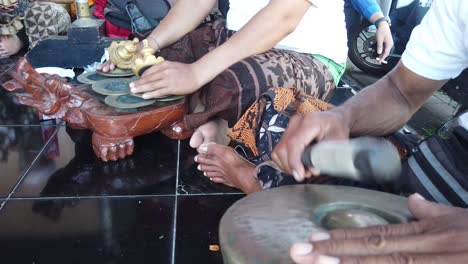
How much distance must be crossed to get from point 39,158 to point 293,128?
1278mm

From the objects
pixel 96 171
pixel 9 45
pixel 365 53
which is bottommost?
pixel 365 53

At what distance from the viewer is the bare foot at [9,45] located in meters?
3.38

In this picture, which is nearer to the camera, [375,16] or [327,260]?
[327,260]

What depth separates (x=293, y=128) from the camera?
1034mm

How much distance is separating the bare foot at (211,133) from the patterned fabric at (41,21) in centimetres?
217

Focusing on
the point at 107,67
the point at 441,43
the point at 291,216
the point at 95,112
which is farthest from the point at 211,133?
the point at 291,216

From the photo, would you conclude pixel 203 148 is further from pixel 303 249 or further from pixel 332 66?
pixel 303 249

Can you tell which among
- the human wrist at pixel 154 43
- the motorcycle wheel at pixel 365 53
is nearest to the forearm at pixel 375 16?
the human wrist at pixel 154 43

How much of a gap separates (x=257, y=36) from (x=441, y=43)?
751mm

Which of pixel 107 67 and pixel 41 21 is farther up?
pixel 107 67

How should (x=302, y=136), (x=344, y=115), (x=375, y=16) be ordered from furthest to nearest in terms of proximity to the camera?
(x=375, y=16)
(x=344, y=115)
(x=302, y=136)

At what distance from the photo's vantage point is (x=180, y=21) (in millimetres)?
2312

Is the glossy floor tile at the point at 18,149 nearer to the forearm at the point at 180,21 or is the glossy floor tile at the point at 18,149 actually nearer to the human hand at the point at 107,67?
the human hand at the point at 107,67

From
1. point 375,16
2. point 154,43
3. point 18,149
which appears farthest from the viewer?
point 375,16
